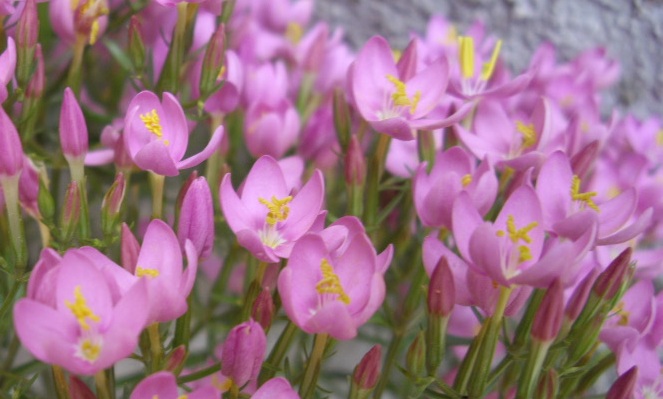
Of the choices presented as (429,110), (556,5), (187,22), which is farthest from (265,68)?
(556,5)

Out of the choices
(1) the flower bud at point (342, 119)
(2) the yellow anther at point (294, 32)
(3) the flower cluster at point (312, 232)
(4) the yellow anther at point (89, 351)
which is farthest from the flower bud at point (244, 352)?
(2) the yellow anther at point (294, 32)

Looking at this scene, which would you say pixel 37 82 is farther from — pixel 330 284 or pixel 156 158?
pixel 330 284

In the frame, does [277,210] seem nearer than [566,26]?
Yes

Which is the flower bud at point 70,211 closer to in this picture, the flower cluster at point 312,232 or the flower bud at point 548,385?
the flower cluster at point 312,232

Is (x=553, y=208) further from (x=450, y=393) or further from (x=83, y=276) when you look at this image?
A: (x=83, y=276)

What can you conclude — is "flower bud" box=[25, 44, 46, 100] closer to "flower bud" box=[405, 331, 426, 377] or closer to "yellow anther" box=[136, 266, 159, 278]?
"yellow anther" box=[136, 266, 159, 278]

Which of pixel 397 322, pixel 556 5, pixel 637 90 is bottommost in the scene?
pixel 397 322

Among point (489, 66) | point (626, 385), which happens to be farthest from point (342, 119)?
point (626, 385)
